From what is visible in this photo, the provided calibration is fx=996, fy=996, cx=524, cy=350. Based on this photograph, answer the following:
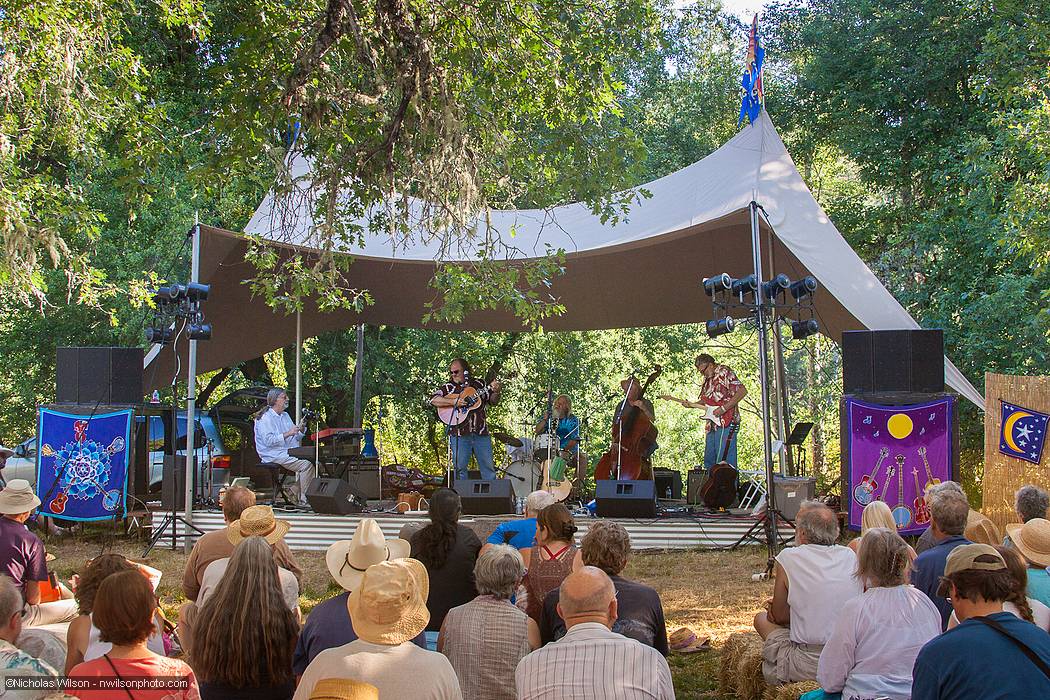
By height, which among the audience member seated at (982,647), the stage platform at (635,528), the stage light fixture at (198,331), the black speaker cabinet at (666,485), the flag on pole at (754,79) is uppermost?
the flag on pole at (754,79)

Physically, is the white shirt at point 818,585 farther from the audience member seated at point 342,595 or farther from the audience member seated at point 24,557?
the audience member seated at point 24,557

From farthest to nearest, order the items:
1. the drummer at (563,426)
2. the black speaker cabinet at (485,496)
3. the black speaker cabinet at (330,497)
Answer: the drummer at (563,426) < the black speaker cabinet at (330,497) < the black speaker cabinet at (485,496)

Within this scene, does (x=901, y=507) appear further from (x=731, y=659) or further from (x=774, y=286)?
(x=731, y=659)

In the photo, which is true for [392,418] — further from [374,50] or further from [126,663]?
[126,663]

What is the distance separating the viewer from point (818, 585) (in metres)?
3.60

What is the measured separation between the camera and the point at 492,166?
585 cm

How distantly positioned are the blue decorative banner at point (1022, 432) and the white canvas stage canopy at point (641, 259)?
0.73ft

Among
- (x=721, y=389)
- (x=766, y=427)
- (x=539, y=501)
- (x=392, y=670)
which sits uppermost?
(x=721, y=389)

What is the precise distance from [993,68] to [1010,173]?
1.19 m

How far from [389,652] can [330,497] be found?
6.83 meters

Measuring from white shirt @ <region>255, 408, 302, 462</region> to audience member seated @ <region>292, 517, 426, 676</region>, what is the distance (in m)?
6.47

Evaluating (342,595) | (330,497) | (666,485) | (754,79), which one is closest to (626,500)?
(330,497)

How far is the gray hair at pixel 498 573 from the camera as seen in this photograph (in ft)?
10.5

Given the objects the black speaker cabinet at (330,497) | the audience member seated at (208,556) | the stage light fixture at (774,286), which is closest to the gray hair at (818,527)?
the audience member seated at (208,556)
